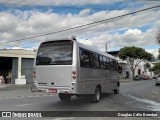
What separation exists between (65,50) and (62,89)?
1.78 m

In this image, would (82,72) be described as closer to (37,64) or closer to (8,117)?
(37,64)

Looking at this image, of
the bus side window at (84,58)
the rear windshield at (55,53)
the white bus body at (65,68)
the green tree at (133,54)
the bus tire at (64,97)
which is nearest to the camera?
the white bus body at (65,68)

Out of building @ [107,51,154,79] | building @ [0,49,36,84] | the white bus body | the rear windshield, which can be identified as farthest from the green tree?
the rear windshield

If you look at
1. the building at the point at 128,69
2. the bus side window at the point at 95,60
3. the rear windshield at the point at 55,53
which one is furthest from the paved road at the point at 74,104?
the building at the point at 128,69

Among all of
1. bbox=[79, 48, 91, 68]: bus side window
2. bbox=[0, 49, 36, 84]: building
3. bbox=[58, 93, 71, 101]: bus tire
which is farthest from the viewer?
bbox=[0, 49, 36, 84]: building

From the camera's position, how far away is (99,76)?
14812mm

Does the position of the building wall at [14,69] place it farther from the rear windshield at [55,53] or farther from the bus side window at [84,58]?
the bus side window at [84,58]

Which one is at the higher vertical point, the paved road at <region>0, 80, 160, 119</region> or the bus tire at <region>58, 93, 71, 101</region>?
the bus tire at <region>58, 93, 71, 101</region>

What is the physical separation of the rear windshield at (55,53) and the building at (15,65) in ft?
94.2

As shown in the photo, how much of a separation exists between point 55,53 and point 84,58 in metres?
1.42

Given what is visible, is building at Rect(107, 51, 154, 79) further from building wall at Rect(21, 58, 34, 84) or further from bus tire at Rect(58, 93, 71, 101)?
bus tire at Rect(58, 93, 71, 101)

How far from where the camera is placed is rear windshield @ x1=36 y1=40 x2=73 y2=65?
11.9 meters

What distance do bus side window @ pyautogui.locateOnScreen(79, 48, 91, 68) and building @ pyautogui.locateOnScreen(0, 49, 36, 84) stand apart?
2899 centimetres

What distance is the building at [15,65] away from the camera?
135 feet
